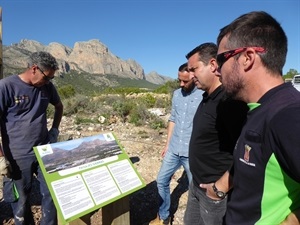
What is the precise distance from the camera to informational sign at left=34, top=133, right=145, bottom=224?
198cm

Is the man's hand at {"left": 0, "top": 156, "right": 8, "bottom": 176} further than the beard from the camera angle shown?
Yes

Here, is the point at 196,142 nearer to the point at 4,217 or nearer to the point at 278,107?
the point at 278,107

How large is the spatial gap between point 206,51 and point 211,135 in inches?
28.2

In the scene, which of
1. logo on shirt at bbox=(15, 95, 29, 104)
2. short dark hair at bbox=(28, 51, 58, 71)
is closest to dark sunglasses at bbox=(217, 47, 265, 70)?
short dark hair at bbox=(28, 51, 58, 71)

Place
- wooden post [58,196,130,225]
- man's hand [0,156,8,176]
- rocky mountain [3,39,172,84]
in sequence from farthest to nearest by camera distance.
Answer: rocky mountain [3,39,172,84]
man's hand [0,156,8,176]
wooden post [58,196,130,225]

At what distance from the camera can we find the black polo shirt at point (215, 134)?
71.2 inches

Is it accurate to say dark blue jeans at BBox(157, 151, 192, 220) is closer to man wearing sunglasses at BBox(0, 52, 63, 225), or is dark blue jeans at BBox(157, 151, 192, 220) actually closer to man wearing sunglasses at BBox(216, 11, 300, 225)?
man wearing sunglasses at BBox(0, 52, 63, 225)

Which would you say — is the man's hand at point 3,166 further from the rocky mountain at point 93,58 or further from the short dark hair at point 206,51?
the rocky mountain at point 93,58

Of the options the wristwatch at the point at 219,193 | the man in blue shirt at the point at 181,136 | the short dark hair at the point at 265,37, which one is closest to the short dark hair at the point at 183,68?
the man in blue shirt at the point at 181,136

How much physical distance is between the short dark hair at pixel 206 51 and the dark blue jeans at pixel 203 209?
1.03 m

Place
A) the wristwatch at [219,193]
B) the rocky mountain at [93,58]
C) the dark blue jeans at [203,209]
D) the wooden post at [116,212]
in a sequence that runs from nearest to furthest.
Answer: the wristwatch at [219,193], the dark blue jeans at [203,209], the wooden post at [116,212], the rocky mountain at [93,58]

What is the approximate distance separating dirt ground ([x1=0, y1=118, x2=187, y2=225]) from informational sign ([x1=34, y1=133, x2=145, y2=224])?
1486 mm

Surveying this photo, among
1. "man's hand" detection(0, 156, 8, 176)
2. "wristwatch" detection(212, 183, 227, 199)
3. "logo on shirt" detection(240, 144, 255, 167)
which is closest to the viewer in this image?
"logo on shirt" detection(240, 144, 255, 167)

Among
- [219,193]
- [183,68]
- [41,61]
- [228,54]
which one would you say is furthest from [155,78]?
[228,54]
